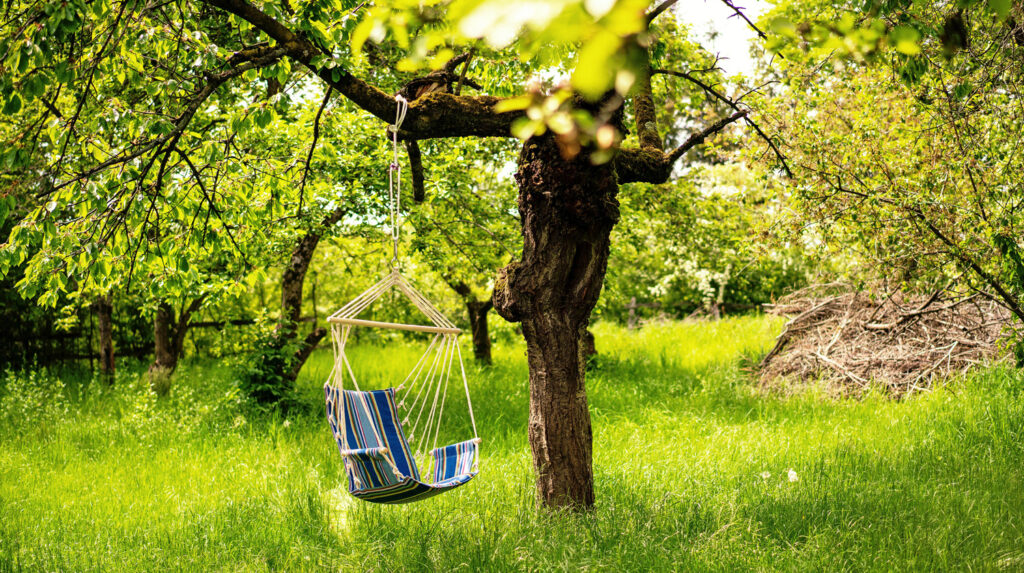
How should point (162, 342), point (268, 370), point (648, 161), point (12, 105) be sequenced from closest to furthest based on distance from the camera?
point (12, 105) → point (648, 161) → point (268, 370) → point (162, 342)

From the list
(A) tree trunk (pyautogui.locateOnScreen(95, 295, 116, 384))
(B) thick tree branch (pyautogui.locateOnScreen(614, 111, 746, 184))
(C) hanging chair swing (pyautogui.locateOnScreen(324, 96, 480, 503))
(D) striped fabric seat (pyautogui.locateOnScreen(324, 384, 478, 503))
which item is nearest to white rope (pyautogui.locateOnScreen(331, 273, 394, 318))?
(C) hanging chair swing (pyautogui.locateOnScreen(324, 96, 480, 503))

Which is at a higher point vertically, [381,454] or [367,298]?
[367,298]

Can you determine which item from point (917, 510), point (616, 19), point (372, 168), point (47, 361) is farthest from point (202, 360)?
point (616, 19)

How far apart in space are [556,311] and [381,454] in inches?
36.2

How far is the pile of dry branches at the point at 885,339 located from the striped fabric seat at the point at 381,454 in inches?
136

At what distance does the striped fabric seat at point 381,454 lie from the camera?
2754mm

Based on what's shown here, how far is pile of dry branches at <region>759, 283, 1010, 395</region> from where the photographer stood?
18.5 ft

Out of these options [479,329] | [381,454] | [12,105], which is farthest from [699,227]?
[12,105]

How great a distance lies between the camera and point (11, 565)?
3111mm

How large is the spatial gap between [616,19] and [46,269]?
292cm

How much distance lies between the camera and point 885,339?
6.19 metres

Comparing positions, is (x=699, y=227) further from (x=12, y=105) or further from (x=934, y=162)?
(x=12, y=105)

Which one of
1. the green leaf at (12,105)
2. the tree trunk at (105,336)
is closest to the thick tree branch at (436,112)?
the green leaf at (12,105)

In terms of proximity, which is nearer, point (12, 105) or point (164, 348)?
point (12, 105)
